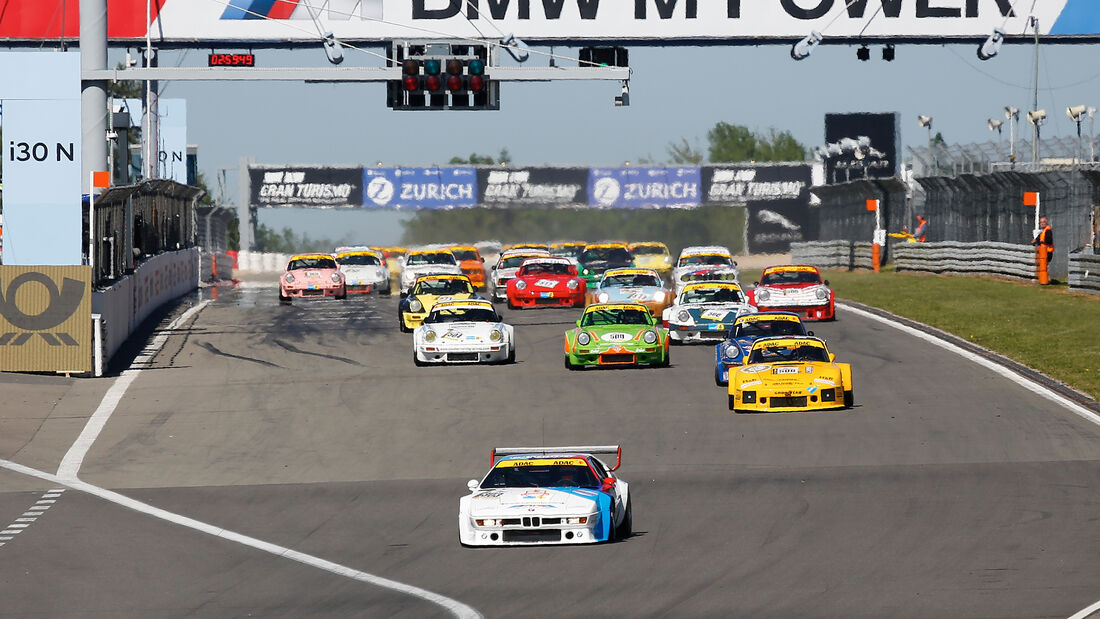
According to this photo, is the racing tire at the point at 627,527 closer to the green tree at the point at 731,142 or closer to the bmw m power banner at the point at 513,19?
the bmw m power banner at the point at 513,19

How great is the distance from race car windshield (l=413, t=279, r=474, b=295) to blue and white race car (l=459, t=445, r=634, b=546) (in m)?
19.4

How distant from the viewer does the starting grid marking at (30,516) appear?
15242 mm

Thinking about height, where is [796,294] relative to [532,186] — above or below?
below

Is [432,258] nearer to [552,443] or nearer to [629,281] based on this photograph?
[629,281]

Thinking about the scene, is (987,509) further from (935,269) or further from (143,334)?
(935,269)

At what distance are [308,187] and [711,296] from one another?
48.7 m

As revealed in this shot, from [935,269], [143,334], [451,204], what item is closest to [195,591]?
[143,334]

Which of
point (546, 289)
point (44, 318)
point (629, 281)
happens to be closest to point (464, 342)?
point (44, 318)

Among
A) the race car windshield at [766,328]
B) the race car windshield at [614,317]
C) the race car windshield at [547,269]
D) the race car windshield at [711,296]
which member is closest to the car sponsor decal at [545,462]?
the race car windshield at [766,328]

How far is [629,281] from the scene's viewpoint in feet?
113

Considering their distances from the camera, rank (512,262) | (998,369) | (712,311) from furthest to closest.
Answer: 1. (512,262)
2. (712,311)
3. (998,369)

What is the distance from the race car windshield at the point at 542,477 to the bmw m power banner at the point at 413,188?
201ft

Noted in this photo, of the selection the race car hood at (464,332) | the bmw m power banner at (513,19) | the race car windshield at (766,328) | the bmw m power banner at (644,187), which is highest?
the bmw m power banner at (513,19)

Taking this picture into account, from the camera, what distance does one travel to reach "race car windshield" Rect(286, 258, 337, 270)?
41875mm
